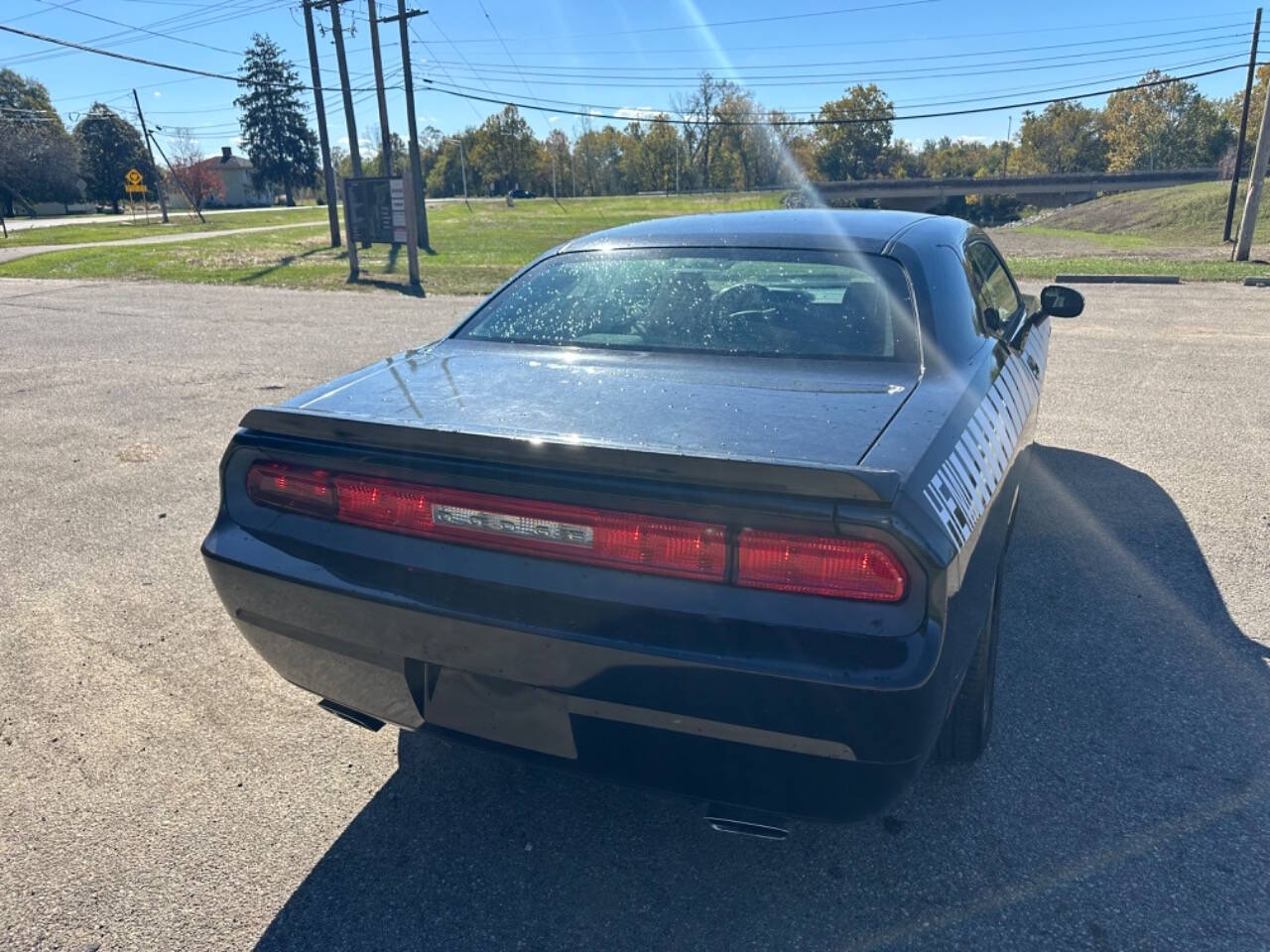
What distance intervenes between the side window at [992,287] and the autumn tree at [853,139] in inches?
3706

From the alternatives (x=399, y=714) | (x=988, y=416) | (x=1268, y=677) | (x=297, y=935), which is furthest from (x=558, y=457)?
(x=1268, y=677)

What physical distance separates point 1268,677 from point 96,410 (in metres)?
7.67

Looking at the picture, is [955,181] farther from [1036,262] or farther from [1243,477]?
[1243,477]

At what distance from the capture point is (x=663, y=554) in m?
1.72

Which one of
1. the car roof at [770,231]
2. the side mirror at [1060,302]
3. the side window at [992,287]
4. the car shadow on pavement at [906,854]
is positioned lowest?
the car shadow on pavement at [906,854]

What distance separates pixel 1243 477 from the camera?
4.87m

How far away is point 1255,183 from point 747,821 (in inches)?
855

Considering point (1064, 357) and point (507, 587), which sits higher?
point (507, 587)

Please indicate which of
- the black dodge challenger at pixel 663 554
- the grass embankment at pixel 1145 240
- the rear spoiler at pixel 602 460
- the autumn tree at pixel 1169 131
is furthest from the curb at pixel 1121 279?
the autumn tree at pixel 1169 131

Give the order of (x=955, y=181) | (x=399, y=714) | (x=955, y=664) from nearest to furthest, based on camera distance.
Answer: (x=955, y=664) → (x=399, y=714) → (x=955, y=181)

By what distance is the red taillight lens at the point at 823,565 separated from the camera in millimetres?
1618

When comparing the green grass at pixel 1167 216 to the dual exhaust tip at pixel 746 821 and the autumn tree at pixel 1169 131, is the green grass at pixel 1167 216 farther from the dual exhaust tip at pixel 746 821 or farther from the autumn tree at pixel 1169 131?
the dual exhaust tip at pixel 746 821

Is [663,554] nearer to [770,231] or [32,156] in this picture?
[770,231]

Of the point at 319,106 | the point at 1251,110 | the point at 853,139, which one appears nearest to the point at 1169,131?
the point at 1251,110
